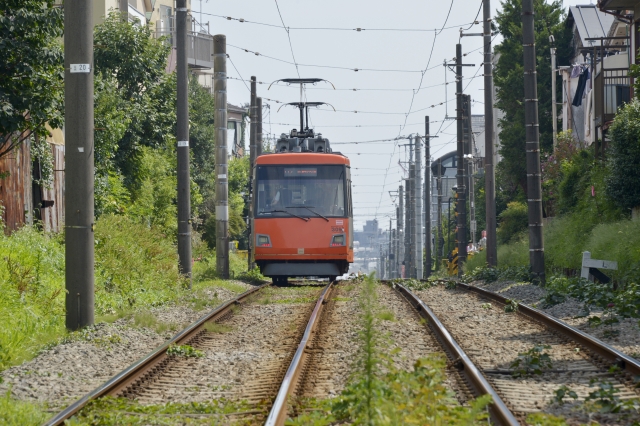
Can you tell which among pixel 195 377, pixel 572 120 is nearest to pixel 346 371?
pixel 195 377

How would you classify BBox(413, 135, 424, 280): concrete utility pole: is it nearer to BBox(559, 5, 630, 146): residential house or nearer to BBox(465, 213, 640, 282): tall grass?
BBox(559, 5, 630, 146): residential house

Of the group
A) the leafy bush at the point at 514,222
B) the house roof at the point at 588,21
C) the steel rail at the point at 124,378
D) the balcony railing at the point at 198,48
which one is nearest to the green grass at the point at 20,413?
the steel rail at the point at 124,378

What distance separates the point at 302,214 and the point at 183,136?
4.52 m

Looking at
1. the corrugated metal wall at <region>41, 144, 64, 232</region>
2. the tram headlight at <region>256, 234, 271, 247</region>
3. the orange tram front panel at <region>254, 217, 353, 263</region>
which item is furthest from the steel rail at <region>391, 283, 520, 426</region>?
the corrugated metal wall at <region>41, 144, 64, 232</region>

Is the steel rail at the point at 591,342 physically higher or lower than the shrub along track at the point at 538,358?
higher

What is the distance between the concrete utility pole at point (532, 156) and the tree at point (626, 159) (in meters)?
3.64

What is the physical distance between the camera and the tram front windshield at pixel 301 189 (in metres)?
24.6

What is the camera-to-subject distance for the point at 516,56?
49.2 metres

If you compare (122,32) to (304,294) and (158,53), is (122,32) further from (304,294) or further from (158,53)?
(304,294)

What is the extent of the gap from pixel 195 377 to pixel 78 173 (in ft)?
13.5

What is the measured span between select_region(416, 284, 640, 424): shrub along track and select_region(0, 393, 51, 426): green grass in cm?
349

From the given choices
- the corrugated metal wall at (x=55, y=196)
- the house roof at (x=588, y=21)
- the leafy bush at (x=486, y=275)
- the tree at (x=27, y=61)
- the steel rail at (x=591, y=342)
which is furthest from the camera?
the house roof at (x=588, y=21)

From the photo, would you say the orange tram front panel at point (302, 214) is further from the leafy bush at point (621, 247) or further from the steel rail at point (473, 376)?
the steel rail at point (473, 376)

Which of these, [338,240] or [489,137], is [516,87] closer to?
[489,137]
